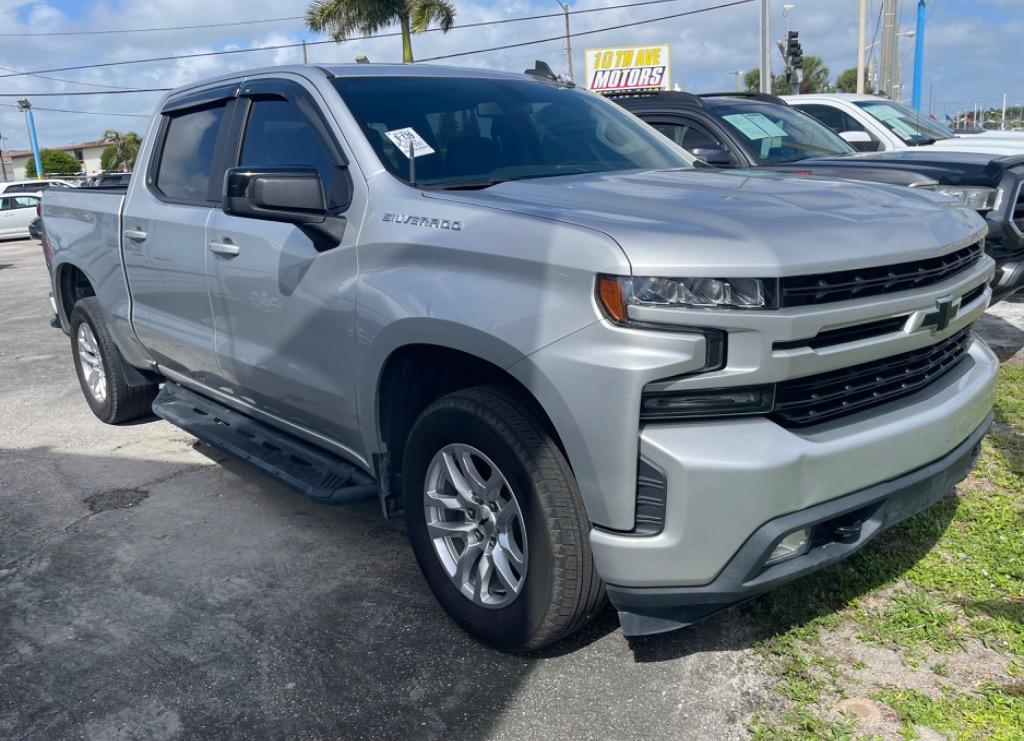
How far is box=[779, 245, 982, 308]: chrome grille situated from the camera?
238cm

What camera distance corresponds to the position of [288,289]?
3.53 m

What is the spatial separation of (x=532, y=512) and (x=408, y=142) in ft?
5.02

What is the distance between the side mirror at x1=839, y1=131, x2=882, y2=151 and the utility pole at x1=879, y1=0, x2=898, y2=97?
16.0 m

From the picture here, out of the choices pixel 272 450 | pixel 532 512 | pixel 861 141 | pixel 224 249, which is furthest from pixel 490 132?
pixel 861 141

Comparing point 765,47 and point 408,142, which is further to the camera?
point 765,47

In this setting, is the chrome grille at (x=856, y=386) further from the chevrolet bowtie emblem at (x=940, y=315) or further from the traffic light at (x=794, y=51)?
the traffic light at (x=794, y=51)

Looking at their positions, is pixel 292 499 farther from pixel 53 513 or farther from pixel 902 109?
pixel 902 109


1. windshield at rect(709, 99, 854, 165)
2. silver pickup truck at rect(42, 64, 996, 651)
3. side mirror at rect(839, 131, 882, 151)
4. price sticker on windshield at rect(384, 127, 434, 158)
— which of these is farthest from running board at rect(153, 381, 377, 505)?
side mirror at rect(839, 131, 882, 151)

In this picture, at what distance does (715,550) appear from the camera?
2.39 meters

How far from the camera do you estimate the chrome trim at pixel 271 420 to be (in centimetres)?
357

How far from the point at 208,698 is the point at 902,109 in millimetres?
9526

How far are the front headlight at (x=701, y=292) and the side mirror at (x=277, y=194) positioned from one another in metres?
1.31

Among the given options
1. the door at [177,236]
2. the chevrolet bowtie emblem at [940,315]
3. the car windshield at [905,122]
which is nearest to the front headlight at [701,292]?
the chevrolet bowtie emblem at [940,315]

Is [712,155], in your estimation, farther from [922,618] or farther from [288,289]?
[922,618]
